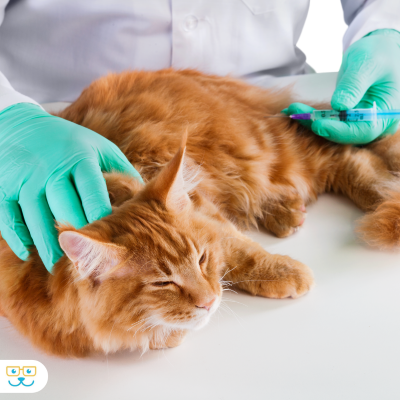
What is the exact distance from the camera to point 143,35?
1.97 m

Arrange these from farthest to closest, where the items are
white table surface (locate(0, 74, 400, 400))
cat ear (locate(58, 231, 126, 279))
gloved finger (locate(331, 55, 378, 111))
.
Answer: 1. gloved finger (locate(331, 55, 378, 111))
2. white table surface (locate(0, 74, 400, 400))
3. cat ear (locate(58, 231, 126, 279))

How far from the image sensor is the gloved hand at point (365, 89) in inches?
64.9

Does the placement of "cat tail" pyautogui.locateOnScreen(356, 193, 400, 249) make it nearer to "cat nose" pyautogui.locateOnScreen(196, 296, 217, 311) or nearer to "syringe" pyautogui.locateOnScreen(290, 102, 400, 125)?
"syringe" pyautogui.locateOnScreen(290, 102, 400, 125)

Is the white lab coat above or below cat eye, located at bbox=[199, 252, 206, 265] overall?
above

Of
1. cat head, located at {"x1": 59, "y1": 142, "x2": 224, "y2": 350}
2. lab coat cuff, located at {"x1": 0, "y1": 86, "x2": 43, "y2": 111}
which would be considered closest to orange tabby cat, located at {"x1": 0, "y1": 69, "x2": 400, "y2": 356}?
cat head, located at {"x1": 59, "y1": 142, "x2": 224, "y2": 350}

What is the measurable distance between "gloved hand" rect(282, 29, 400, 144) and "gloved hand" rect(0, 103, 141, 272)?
0.91 m

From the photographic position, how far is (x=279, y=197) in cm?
174

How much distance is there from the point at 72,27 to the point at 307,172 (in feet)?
4.32

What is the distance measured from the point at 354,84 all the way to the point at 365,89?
7 cm

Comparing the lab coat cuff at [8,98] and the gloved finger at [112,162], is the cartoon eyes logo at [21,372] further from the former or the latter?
the lab coat cuff at [8,98]

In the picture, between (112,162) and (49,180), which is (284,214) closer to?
(112,162)

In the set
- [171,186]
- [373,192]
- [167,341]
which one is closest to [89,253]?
[171,186]

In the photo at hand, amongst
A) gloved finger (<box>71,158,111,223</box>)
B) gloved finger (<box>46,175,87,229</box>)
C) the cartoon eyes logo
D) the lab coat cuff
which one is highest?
the lab coat cuff

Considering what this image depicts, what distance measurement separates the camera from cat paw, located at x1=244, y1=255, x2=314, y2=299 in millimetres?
1222
